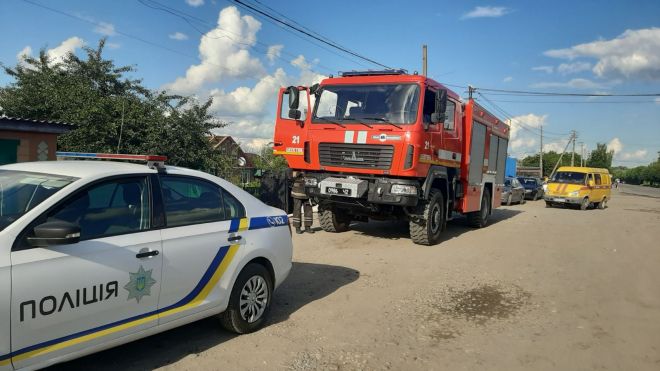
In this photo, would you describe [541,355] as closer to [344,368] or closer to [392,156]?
[344,368]

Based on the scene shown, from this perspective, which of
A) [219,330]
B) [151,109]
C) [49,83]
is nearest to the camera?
[219,330]

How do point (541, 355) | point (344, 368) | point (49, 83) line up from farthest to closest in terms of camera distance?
point (49, 83), point (541, 355), point (344, 368)

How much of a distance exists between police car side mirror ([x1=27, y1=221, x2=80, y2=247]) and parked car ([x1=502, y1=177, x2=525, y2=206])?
22717mm

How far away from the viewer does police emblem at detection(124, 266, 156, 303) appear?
358 centimetres

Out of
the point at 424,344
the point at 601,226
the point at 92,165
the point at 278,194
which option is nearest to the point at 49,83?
the point at 278,194

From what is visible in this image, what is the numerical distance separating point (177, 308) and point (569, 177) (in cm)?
2320

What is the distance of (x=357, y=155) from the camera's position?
9.55 meters

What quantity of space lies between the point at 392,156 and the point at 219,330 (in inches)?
209

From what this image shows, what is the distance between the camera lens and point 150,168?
4.08m

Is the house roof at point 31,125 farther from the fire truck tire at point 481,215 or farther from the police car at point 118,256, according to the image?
the fire truck tire at point 481,215

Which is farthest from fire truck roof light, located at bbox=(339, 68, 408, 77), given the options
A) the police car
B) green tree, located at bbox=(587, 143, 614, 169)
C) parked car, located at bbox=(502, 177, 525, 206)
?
green tree, located at bbox=(587, 143, 614, 169)

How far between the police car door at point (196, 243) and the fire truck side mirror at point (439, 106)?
5.80 m

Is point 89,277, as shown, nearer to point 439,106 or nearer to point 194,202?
point 194,202

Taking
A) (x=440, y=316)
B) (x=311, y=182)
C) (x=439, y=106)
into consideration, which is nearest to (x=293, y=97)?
(x=311, y=182)
